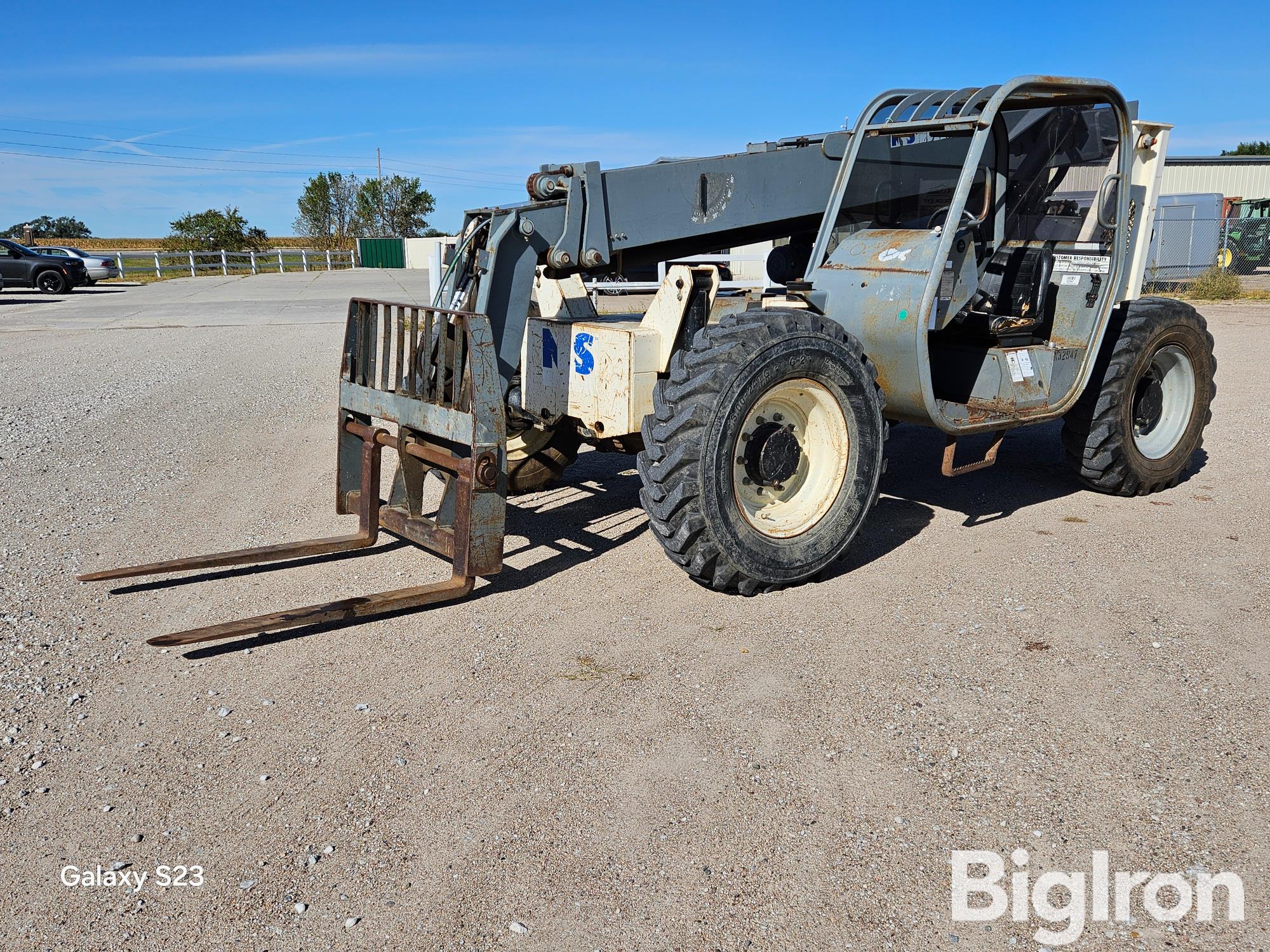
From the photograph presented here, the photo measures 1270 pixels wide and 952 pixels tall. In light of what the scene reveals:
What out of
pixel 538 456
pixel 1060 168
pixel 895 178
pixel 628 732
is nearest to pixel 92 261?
pixel 538 456

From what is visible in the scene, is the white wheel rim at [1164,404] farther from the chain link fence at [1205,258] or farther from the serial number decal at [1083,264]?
the chain link fence at [1205,258]

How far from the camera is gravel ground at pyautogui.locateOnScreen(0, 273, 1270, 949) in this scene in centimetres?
292

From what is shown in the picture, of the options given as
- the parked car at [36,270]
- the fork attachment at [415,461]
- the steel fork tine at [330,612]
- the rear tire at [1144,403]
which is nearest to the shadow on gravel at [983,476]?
the rear tire at [1144,403]

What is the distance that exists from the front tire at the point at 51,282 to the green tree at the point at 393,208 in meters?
41.6

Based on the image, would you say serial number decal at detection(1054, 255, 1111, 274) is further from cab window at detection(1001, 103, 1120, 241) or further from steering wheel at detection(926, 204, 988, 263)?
steering wheel at detection(926, 204, 988, 263)

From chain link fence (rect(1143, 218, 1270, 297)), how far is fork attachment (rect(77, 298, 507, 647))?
19532 millimetres

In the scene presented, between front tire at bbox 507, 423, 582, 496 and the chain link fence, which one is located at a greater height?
the chain link fence

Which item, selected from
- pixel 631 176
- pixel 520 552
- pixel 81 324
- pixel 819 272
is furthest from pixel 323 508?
pixel 81 324

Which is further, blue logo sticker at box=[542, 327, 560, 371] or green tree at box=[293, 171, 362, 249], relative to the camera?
green tree at box=[293, 171, 362, 249]

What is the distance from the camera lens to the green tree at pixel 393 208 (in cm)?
7138

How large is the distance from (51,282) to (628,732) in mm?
32274

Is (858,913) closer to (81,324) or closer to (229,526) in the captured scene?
(229,526)

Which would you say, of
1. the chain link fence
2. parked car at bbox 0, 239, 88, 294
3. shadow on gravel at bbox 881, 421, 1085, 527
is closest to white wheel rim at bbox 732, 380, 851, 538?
shadow on gravel at bbox 881, 421, 1085, 527

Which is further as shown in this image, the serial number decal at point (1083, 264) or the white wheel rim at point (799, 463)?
the serial number decal at point (1083, 264)
